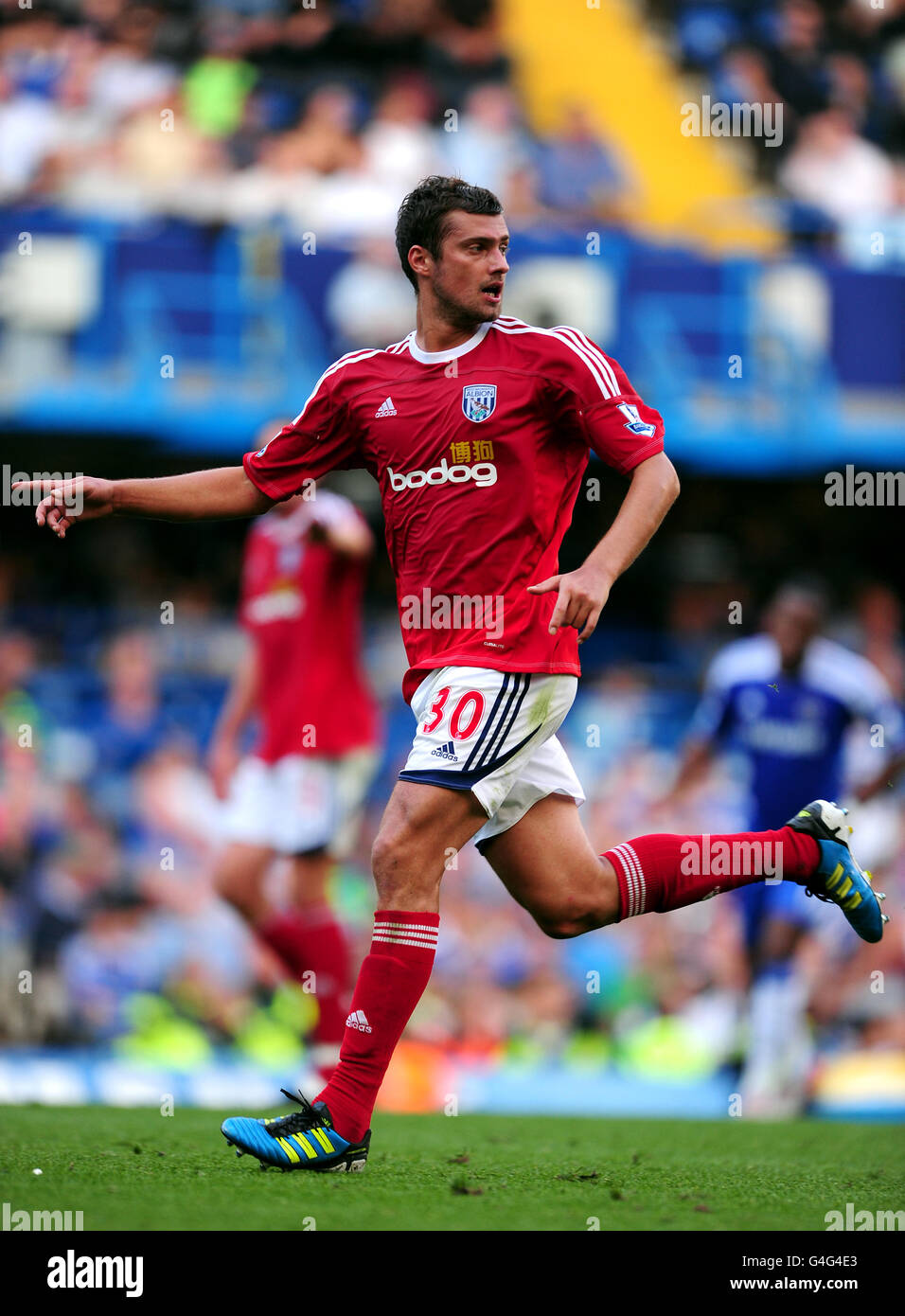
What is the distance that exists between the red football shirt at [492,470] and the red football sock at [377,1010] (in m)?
0.67

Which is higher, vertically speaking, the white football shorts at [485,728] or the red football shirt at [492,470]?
the red football shirt at [492,470]

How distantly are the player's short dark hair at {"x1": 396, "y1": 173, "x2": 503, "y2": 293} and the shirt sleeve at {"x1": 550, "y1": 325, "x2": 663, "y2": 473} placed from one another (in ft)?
1.34

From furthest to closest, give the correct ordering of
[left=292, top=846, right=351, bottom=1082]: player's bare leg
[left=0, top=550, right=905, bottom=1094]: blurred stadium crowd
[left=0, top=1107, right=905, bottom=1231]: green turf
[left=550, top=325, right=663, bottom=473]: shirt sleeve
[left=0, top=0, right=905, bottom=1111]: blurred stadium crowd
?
[left=0, top=0, right=905, bottom=1111]: blurred stadium crowd < [left=0, top=550, right=905, bottom=1094]: blurred stadium crowd < [left=292, top=846, right=351, bottom=1082]: player's bare leg < [left=550, top=325, right=663, bottom=473]: shirt sleeve < [left=0, top=1107, right=905, bottom=1231]: green turf

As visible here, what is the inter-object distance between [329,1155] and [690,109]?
528 inches

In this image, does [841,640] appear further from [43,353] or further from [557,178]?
[43,353]

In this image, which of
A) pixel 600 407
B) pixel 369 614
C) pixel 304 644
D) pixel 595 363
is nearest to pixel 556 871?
pixel 600 407

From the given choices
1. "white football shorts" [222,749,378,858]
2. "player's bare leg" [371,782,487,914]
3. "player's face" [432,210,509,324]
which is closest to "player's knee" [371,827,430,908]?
"player's bare leg" [371,782,487,914]

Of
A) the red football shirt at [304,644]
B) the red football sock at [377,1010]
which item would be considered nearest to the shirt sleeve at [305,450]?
the red football sock at [377,1010]

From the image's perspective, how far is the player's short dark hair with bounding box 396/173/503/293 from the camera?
4453 millimetres

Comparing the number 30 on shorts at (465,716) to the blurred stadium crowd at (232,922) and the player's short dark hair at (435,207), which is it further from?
the blurred stadium crowd at (232,922)

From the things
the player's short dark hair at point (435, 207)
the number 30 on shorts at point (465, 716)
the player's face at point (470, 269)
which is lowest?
the number 30 on shorts at point (465, 716)

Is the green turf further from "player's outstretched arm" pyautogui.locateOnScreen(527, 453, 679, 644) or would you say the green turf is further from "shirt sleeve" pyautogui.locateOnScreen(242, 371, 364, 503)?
"shirt sleeve" pyautogui.locateOnScreen(242, 371, 364, 503)

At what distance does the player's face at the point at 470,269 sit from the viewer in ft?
14.4
